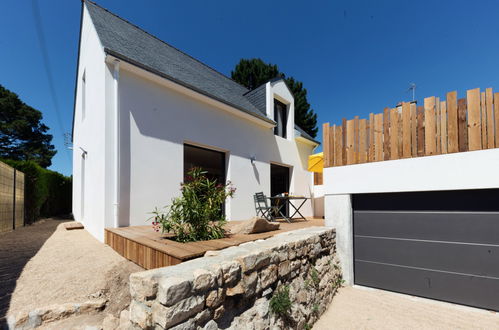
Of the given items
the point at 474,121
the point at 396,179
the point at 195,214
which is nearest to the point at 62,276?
the point at 195,214

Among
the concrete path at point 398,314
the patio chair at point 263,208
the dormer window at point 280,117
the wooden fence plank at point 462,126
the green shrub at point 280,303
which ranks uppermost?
the dormer window at point 280,117

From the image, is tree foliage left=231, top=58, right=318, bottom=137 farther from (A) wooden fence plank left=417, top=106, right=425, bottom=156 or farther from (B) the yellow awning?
(A) wooden fence plank left=417, top=106, right=425, bottom=156

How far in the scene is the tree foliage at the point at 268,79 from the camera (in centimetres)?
1827

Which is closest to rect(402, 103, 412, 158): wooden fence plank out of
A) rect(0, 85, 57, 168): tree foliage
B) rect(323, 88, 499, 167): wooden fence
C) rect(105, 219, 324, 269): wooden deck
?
rect(323, 88, 499, 167): wooden fence

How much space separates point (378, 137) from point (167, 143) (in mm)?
4922

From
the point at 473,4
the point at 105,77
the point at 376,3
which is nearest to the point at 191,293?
the point at 105,77

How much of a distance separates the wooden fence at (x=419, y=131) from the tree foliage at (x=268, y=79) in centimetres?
1374

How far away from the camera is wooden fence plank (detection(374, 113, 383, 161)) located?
4.61 m

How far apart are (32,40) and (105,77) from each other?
1202 centimetres

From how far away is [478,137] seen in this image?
3.67 meters


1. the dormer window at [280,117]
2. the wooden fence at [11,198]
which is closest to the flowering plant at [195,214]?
the wooden fence at [11,198]

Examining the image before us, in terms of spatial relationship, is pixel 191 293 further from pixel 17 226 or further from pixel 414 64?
pixel 414 64

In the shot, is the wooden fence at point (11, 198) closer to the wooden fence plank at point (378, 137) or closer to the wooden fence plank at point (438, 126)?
the wooden fence plank at point (378, 137)

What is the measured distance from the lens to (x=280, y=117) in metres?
9.80
